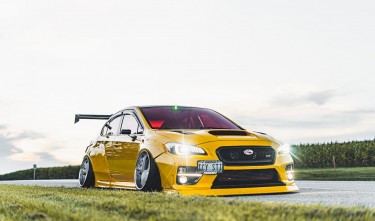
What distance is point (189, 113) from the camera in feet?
37.9

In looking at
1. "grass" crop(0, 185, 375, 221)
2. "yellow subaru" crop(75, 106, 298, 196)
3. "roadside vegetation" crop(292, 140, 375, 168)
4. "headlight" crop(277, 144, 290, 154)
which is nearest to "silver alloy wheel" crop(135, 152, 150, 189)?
"yellow subaru" crop(75, 106, 298, 196)

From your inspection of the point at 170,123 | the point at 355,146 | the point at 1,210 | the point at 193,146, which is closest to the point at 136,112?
the point at 170,123

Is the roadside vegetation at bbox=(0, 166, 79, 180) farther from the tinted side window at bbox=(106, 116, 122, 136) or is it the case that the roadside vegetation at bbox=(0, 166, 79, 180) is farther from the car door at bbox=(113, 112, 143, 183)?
the car door at bbox=(113, 112, 143, 183)

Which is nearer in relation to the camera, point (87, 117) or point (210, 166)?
point (210, 166)

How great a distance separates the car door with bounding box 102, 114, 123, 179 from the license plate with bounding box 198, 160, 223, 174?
2.43 m

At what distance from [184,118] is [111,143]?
152 cm

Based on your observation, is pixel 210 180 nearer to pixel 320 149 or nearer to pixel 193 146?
pixel 193 146

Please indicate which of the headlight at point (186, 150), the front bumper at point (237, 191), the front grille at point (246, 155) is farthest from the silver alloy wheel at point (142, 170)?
the front grille at point (246, 155)

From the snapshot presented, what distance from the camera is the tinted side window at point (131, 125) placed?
10.8 metres

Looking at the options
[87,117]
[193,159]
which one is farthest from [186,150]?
[87,117]

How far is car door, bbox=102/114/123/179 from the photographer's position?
11258mm

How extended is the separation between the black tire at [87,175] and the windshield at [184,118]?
2.28 meters

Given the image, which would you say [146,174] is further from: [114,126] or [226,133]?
[114,126]

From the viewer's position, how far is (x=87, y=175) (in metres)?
12.8
